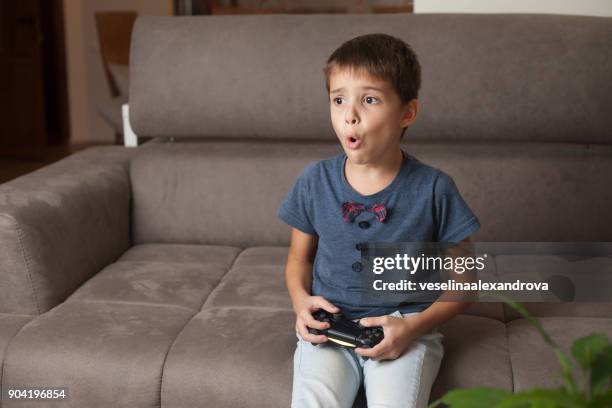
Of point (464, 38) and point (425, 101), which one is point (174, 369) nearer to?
point (425, 101)

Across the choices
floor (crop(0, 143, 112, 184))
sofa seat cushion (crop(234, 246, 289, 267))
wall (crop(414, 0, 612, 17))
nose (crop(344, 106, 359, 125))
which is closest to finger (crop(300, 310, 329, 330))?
nose (crop(344, 106, 359, 125))

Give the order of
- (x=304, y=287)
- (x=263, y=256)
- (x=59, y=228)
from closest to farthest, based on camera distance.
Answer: (x=304, y=287) → (x=59, y=228) → (x=263, y=256)

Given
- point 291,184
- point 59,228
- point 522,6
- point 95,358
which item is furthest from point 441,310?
point 522,6

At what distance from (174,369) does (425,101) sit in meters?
1.01

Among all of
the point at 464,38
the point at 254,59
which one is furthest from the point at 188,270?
the point at 464,38

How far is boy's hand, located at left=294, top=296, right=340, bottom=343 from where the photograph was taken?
4.62 feet

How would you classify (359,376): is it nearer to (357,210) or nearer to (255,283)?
(357,210)

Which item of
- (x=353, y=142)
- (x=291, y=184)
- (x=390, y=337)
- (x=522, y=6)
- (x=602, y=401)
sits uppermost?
(x=522, y=6)

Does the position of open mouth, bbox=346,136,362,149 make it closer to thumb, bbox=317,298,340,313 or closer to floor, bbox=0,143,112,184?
thumb, bbox=317,298,340,313

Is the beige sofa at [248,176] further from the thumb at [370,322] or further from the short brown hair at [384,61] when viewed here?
the short brown hair at [384,61]


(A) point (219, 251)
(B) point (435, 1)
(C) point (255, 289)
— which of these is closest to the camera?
(C) point (255, 289)

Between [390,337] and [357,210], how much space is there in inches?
10.5

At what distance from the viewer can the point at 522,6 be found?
96.2 inches

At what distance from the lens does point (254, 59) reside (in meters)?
2.18
